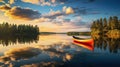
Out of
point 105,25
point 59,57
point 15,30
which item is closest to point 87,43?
point 59,57

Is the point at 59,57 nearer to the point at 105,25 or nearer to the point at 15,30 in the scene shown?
the point at 105,25

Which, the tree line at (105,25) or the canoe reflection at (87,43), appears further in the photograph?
the tree line at (105,25)

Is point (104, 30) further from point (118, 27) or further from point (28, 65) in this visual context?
point (28, 65)

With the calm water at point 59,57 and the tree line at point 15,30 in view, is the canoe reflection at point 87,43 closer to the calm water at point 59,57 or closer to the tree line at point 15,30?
the calm water at point 59,57

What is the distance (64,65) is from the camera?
2269 centimetres

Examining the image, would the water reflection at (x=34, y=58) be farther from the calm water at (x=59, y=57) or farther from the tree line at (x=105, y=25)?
the tree line at (x=105, y=25)

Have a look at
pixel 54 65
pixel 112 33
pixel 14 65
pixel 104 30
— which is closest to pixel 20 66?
pixel 14 65

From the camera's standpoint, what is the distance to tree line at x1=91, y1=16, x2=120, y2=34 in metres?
96.8

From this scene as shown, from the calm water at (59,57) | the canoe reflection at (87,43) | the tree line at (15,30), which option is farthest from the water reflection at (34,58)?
the tree line at (15,30)

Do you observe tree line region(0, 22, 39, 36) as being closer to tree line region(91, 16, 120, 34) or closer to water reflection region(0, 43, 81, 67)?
tree line region(91, 16, 120, 34)

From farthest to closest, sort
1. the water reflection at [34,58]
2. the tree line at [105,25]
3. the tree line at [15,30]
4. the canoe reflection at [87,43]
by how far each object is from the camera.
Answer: the tree line at [15,30] → the tree line at [105,25] → the canoe reflection at [87,43] → the water reflection at [34,58]

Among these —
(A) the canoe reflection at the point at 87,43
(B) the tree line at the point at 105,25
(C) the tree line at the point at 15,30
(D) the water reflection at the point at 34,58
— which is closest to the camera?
(D) the water reflection at the point at 34,58

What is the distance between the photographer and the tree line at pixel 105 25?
96.8 m

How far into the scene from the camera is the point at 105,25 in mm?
104375
